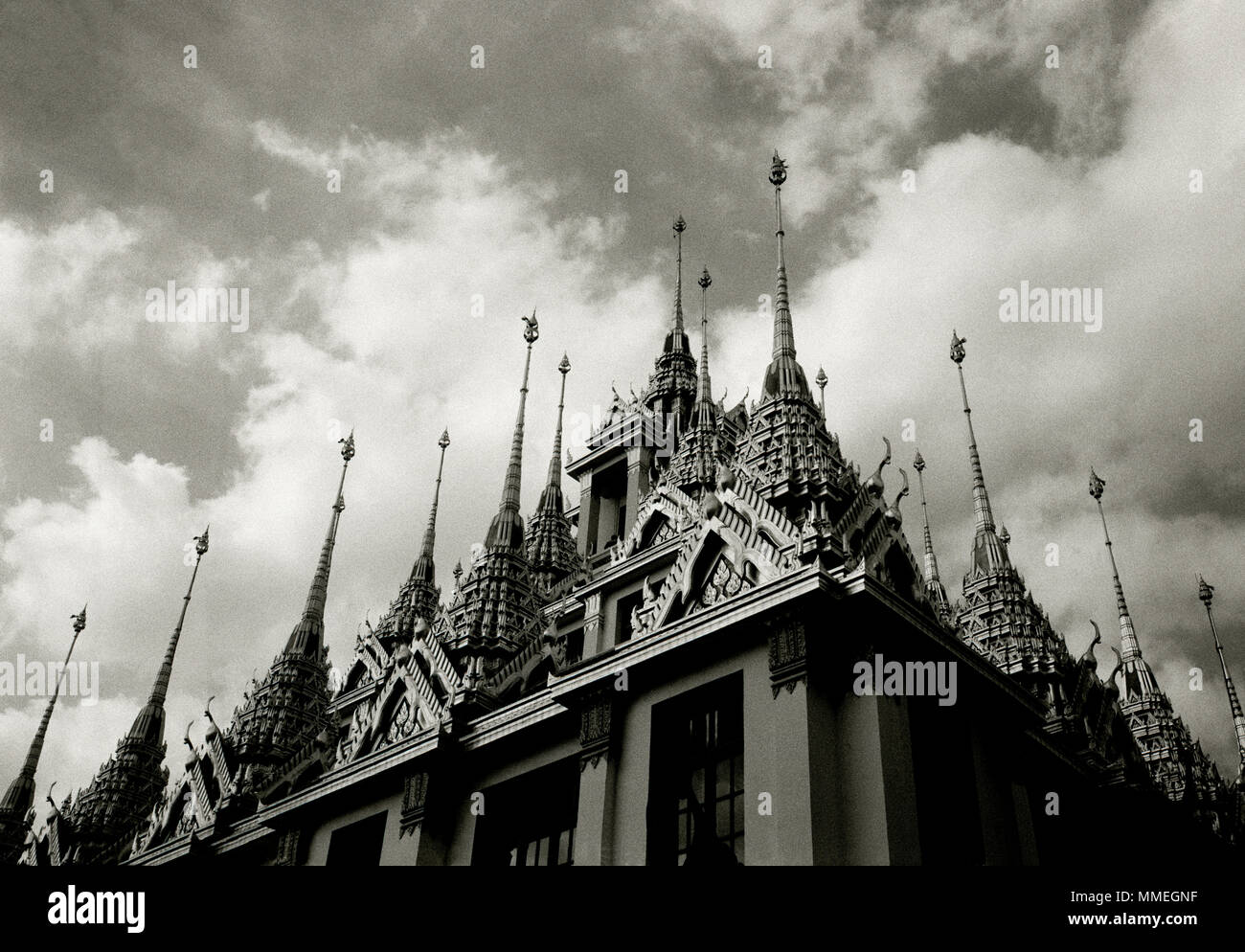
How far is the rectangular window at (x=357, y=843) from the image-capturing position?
28.2 metres

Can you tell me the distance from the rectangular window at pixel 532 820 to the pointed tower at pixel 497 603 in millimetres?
4570

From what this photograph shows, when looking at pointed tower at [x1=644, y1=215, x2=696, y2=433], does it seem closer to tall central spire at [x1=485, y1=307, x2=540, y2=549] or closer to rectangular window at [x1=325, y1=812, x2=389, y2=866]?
tall central spire at [x1=485, y1=307, x2=540, y2=549]

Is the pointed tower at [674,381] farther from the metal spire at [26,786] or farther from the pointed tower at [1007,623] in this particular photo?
the metal spire at [26,786]

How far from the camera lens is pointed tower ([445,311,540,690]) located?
3416 cm

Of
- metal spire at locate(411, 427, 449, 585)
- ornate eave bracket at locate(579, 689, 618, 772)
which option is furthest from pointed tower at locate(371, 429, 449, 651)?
ornate eave bracket at locate(579, 689, 618, 772)

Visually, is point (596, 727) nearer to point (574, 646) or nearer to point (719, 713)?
point (719, 713)

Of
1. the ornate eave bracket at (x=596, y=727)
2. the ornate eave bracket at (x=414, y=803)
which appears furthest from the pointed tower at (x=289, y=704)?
the ornate eave bracket at (x=596, y=727)

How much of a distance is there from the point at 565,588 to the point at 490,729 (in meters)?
13.2

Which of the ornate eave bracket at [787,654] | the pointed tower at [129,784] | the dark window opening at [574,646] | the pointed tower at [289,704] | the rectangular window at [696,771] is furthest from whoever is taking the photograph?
the pointed tower at [129,784]

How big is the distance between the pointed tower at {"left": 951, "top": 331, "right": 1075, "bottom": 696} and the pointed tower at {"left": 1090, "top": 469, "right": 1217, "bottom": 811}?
845 centimetres

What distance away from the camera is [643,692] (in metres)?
22.9

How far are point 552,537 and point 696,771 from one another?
2580cm

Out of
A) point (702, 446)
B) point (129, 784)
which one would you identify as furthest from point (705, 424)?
A: point (129, 784)
